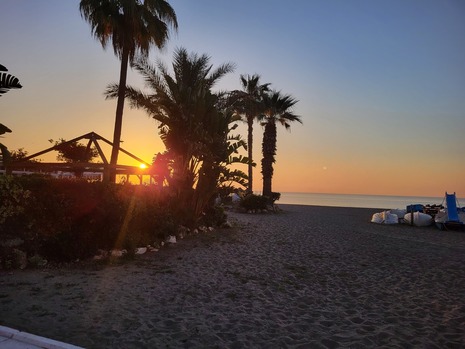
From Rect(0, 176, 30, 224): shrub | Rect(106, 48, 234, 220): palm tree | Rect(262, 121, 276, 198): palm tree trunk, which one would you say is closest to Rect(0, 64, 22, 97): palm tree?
Rect(0, 176, 30, 224): shrub

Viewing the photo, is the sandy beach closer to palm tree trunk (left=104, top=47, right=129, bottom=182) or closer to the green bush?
the green bush

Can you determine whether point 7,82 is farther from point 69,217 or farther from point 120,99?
point 120,99

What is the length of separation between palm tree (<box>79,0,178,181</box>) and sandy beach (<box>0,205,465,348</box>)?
996 cm

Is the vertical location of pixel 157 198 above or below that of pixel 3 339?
above

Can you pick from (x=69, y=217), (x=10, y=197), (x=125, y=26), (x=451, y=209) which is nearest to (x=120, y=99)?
(x=125, y=26)

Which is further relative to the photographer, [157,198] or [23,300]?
[157,198]

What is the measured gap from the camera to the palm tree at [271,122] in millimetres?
33875

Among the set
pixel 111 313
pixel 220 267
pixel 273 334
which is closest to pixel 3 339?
pixel 111 313

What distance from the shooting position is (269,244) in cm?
1222

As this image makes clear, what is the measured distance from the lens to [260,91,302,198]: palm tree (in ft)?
111

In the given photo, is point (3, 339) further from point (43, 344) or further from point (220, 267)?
point (220, 267)

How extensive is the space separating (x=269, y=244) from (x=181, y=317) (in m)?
7.43

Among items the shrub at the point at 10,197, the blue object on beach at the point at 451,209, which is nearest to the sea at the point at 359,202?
the blue object on beach at the point at 451,209

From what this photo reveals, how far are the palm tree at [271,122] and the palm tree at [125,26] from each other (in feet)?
59.6
